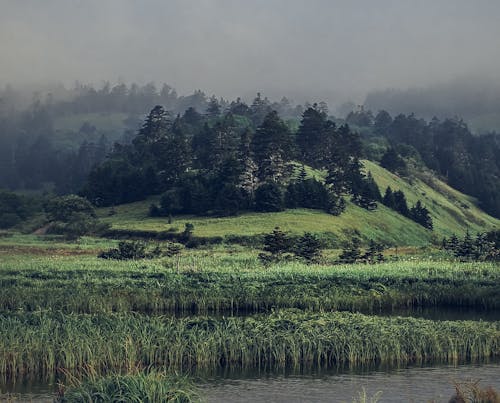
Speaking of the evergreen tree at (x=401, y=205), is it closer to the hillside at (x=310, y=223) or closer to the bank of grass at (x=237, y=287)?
the hillside at (x=310, y=223)

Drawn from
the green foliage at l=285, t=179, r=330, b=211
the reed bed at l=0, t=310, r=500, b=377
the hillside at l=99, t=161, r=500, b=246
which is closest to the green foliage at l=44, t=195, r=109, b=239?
the hillside at l=99, t=161, r=500, b=246

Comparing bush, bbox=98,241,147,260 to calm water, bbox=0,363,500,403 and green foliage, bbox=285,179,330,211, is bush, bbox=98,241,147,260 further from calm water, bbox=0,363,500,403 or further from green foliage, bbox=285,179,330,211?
calm water, bbox=0,363,500,403

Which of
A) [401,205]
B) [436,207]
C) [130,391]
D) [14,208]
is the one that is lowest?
[130,391]

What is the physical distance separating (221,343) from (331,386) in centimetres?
713

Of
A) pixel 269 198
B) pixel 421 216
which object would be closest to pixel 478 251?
pixel 269 198

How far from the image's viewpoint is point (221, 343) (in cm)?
4238

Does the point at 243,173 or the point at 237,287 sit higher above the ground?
the point at 243,173

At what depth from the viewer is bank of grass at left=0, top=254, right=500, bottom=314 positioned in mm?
62156

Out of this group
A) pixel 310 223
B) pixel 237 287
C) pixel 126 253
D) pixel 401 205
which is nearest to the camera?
pixel 237 287

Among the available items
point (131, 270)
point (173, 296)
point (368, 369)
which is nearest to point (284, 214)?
point (131, 270)

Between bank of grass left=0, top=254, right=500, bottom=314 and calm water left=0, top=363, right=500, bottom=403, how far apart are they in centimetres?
1990

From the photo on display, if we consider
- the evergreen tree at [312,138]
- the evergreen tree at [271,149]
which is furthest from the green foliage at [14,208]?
the evergreen tree at [312,138]

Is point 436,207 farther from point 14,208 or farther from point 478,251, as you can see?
point 14,208

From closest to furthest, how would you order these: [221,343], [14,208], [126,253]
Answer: [221,343], [126,253], [14,208]
